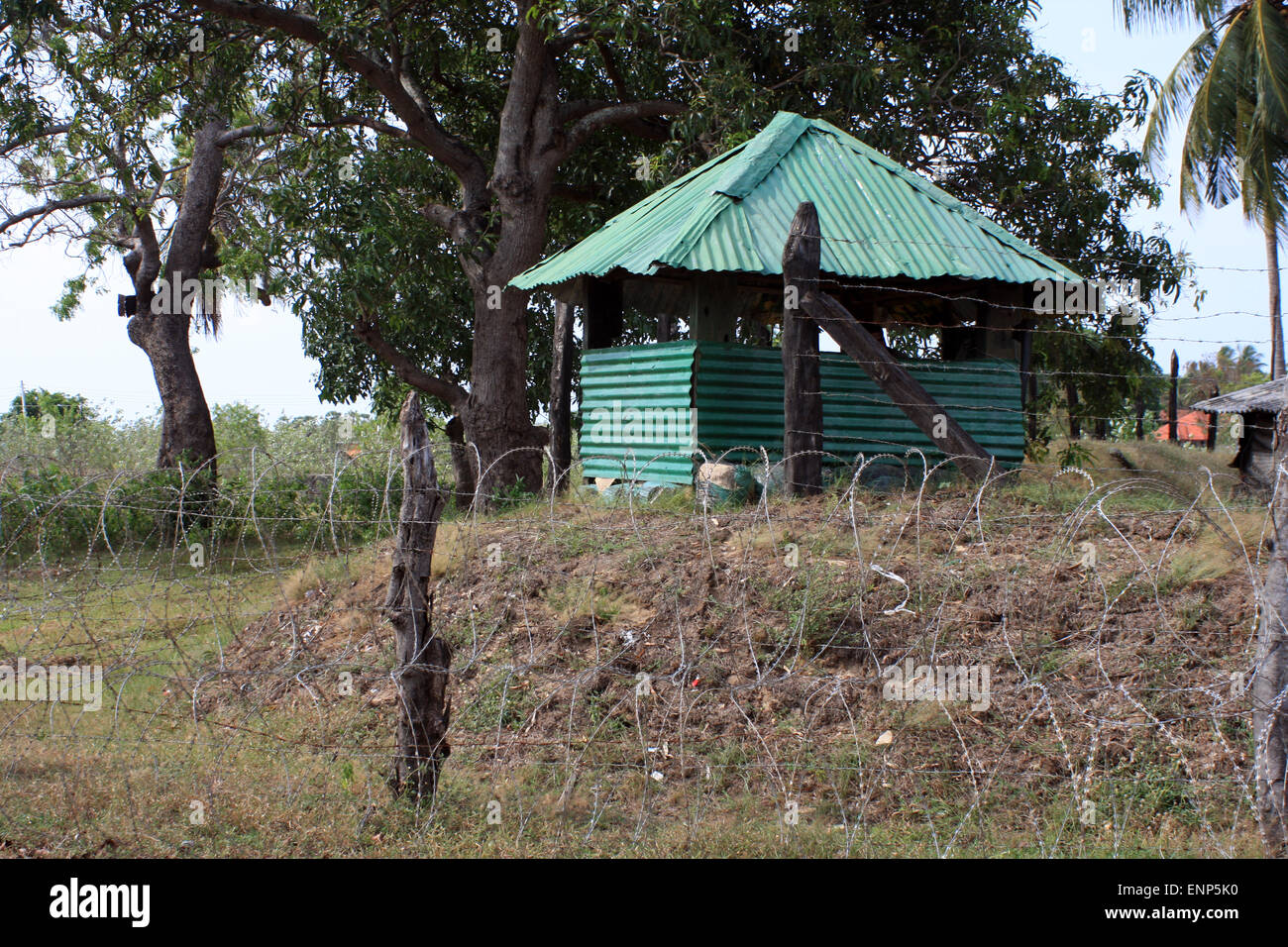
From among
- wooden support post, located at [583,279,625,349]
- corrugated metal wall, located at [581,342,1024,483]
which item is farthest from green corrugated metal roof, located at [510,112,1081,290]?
corrugated metal wall, located at [581,342,1024,483]

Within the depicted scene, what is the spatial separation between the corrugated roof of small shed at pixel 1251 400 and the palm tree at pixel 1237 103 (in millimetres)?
7669

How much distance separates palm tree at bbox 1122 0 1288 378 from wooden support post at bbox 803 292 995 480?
1448 centimetres

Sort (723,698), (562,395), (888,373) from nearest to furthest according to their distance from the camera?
(723,698), (888,373), (562,395)

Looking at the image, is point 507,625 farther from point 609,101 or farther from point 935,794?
point 609,101

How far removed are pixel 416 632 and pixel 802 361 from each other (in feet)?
16.0

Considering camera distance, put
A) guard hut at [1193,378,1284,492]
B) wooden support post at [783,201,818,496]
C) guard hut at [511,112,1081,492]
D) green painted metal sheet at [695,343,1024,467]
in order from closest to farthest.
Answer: wooden support post at [783,201,818,496] → guard hut at [511,112,1081,492] → green painted metal sheet at [695,343,1024,467] → guard hut at [1193,378,1284,492]

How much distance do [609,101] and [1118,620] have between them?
1248 centimetres

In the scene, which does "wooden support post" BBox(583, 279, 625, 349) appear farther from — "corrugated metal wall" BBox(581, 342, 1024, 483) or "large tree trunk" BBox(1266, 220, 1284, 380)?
"large tree trunk" BBox(1266, 220, 1284, 380)

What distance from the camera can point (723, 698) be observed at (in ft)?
22.2

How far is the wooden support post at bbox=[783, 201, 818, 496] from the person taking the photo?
358 inches

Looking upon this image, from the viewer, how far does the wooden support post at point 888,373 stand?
354 inches

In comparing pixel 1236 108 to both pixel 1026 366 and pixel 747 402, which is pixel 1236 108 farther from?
pixel 747 402

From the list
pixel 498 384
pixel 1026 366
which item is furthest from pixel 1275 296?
pixel 498 384
